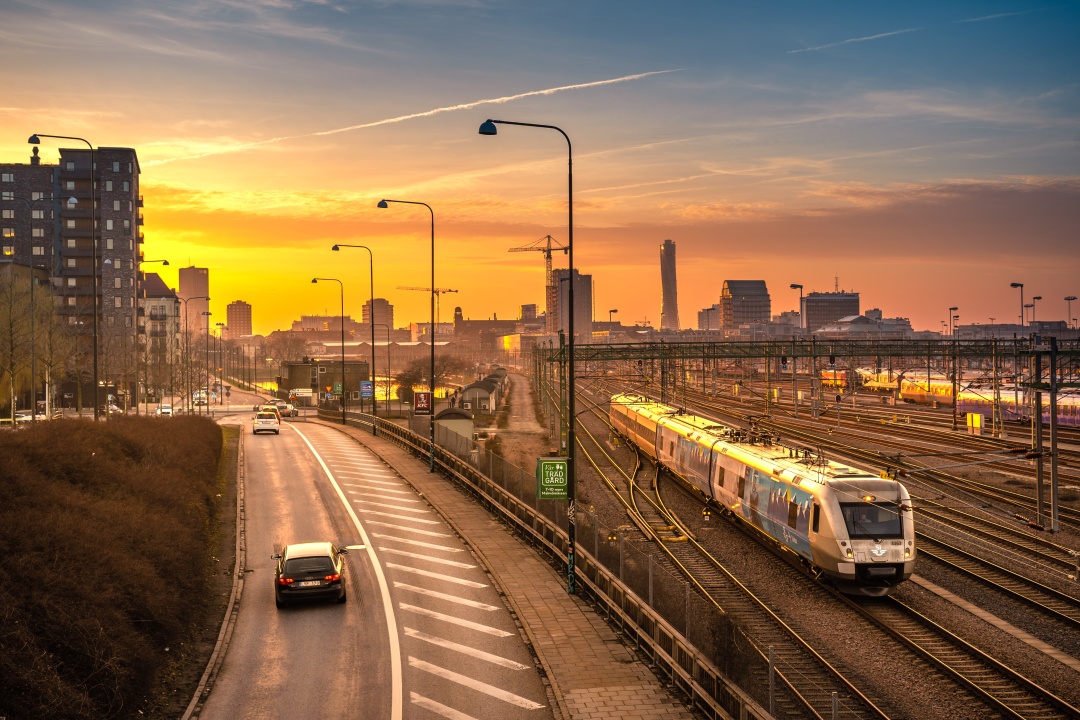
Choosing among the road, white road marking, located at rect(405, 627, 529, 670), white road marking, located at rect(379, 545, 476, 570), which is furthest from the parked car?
white road marking, located at rect(405, 627, 529, 670)

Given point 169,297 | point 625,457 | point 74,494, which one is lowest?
point 625,457

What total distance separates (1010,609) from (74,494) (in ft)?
83.1

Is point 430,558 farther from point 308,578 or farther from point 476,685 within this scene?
point 476,685

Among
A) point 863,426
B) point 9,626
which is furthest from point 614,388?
point 9,626

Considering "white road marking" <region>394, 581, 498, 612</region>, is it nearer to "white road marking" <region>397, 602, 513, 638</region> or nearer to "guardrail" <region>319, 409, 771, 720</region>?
"white road marking" <region>397, 602, 513, 638</region>

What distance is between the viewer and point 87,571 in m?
19.2

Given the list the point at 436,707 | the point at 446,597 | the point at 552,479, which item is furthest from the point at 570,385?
the point at 436,707

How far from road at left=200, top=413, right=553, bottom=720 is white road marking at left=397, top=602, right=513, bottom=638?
0.17 ft

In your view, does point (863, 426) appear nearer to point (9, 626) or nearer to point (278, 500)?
point (278, 500)

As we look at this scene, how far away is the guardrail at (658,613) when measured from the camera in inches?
653

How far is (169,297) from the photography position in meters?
178

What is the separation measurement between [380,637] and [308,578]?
3539mm

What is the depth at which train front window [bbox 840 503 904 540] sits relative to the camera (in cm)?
2617

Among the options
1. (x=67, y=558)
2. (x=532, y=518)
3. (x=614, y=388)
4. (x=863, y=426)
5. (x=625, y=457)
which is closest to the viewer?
(x=67, y=558)
